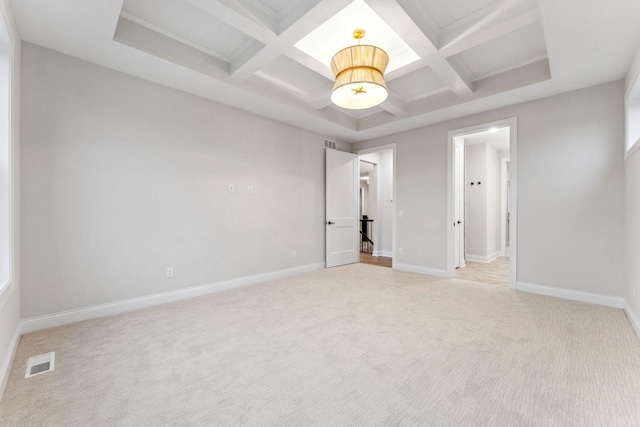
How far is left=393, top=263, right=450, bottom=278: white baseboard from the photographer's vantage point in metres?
4.58

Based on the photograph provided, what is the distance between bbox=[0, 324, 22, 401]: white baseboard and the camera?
1.69m

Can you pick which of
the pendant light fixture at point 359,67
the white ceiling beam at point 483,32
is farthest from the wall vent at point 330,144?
the white ceiling beam at point 483,32

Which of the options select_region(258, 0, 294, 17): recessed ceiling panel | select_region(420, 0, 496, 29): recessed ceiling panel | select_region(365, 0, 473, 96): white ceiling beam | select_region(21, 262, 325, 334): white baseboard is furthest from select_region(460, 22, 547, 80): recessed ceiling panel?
select_region(21, 262, 325, 334): white baseboard

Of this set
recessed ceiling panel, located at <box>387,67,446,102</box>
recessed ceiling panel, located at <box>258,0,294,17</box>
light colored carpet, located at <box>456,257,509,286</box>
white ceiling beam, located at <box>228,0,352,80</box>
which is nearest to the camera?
white ceiling beam, located at <box>228,0,352,80</box>

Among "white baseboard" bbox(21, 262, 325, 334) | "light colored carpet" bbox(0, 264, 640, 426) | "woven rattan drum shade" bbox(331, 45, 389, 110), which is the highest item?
"woven rattan drum shade" bbox(331, 45, 389, 110)

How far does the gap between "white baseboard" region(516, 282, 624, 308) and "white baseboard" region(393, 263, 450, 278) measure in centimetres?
106

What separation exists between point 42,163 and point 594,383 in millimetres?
4602

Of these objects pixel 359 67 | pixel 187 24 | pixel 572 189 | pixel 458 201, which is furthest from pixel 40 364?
pixel 458 201

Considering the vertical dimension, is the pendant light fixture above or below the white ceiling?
below

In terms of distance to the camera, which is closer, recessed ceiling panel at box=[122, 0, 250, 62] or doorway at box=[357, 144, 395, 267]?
recessed ceiling panel at box=[122, 0, 250, 62]

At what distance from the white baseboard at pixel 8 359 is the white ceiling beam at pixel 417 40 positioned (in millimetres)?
3503

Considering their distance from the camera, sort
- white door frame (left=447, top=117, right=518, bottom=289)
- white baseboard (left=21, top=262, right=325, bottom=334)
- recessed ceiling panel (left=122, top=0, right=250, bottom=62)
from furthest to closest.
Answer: white door frame (left=447, top=117, right=518, bottom=289) → white baseboard (left=21, top=262, right=325, bottom=334) → recessed ceiling panel (left=122, top=0, right=250, bottom=62)

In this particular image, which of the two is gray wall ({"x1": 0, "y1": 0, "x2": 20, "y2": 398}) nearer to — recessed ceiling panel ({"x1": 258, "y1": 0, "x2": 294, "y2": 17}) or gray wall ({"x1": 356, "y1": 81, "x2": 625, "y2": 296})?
recessed ceiling panel ({"x1": 258, "y1": 0, "x2": 294, "y2": 17})

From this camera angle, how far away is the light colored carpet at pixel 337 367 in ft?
4.84
